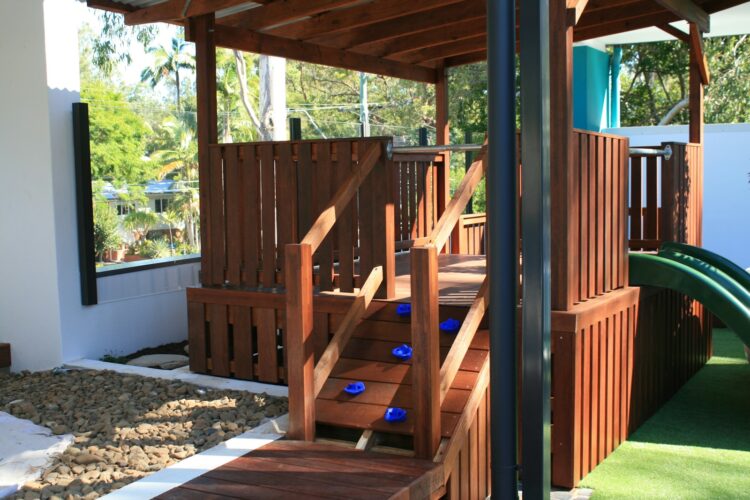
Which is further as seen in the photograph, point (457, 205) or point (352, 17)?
point (352, 17)

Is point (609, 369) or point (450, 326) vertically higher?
point (450, 326)

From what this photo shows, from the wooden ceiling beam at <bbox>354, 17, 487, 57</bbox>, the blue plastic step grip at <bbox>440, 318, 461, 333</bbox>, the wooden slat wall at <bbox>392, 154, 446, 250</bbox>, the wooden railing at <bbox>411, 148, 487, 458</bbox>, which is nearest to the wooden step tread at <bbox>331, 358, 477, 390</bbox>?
the blue plastic step grip at <bbox>440, 318, 461, 333</bbox>

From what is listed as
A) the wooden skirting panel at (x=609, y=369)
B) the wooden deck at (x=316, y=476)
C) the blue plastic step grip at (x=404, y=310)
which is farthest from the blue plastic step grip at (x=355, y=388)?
the wooden skirting panel at (x=609, y=369)

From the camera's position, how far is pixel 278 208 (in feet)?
22.7

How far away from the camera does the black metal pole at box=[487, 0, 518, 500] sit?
4.05 meters

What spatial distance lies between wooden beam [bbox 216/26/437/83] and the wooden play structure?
28 millimetres

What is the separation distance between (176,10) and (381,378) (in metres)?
3.96

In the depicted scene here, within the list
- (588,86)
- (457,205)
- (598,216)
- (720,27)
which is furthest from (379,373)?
(588,86)

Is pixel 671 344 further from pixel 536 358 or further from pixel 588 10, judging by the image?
pixel 536 358

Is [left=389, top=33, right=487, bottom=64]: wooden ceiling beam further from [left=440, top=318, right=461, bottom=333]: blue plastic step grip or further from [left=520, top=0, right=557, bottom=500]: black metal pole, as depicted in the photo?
[left=520, top=0, right=557, bottom=500]: black metal pole

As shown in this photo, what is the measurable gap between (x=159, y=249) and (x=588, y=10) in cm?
515

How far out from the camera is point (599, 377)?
19.1 ft

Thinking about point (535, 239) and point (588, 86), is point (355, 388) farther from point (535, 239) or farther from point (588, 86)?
point (588, 86)

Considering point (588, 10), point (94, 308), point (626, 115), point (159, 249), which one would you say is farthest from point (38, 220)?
point (626, 115)
